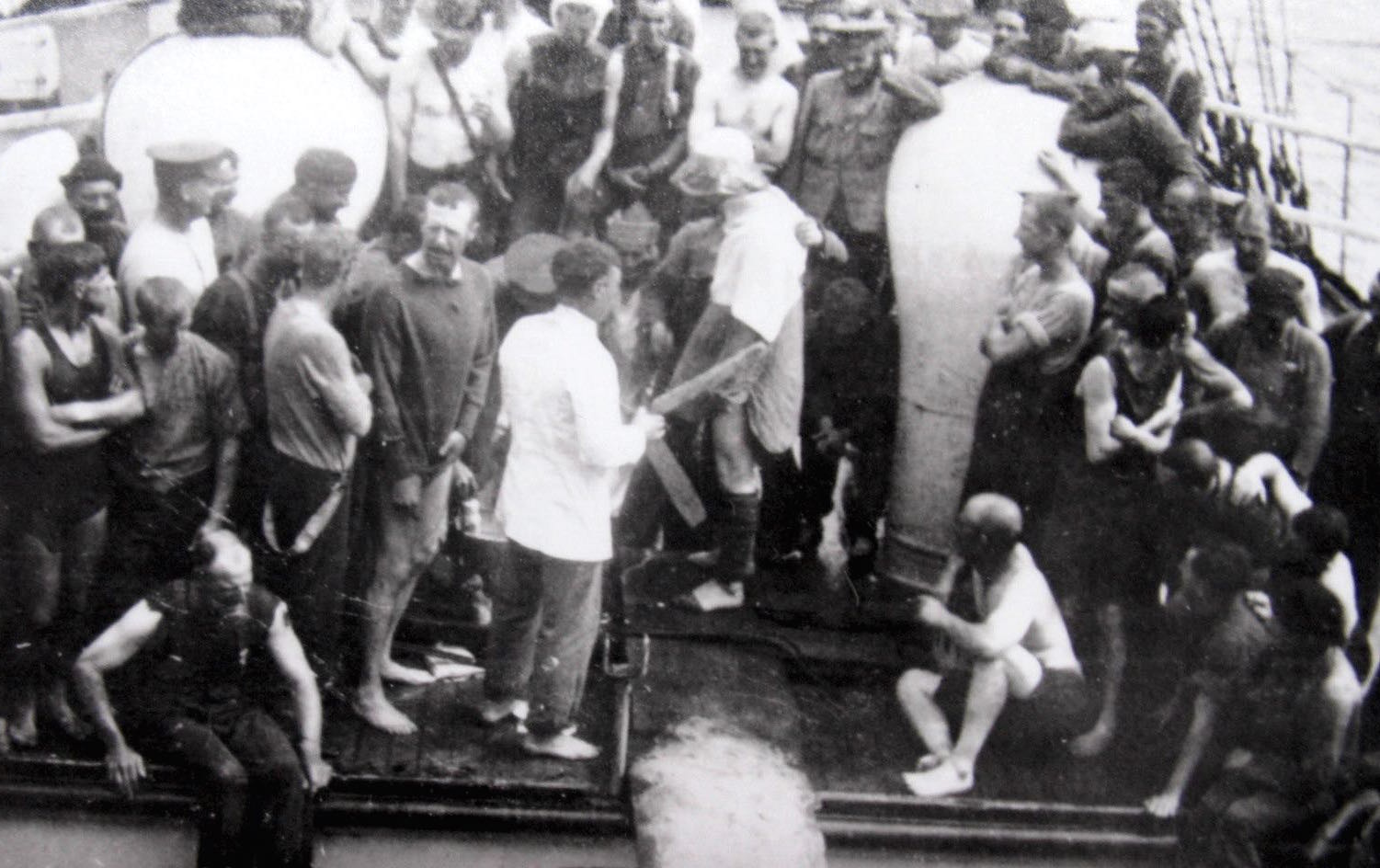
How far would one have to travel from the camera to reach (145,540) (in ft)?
18.7

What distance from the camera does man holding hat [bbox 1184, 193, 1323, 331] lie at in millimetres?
6012

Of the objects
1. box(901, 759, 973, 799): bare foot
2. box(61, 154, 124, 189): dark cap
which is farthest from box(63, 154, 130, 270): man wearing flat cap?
box(901, 759, 973, 799): bare foot

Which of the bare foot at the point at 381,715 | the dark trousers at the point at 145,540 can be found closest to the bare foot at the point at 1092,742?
the bare foot at the point at 381,715

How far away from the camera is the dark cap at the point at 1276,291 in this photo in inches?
229

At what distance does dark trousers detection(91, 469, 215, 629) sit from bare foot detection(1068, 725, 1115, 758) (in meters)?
3.54

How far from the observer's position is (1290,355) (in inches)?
234

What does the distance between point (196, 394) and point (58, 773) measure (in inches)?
57.9

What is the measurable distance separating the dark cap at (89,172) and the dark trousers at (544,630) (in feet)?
7.00

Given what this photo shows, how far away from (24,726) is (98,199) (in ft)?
6.59

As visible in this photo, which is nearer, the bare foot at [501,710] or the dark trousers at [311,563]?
the dark trousers at [311,563]

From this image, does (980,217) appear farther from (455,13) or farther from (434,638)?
(434,638)

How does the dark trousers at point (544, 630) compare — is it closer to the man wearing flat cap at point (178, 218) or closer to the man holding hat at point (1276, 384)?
the man wearing flat cap at point (178, 218)

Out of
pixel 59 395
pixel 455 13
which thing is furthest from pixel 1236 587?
pixel 59 395

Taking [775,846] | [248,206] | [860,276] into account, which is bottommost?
[775,846]
